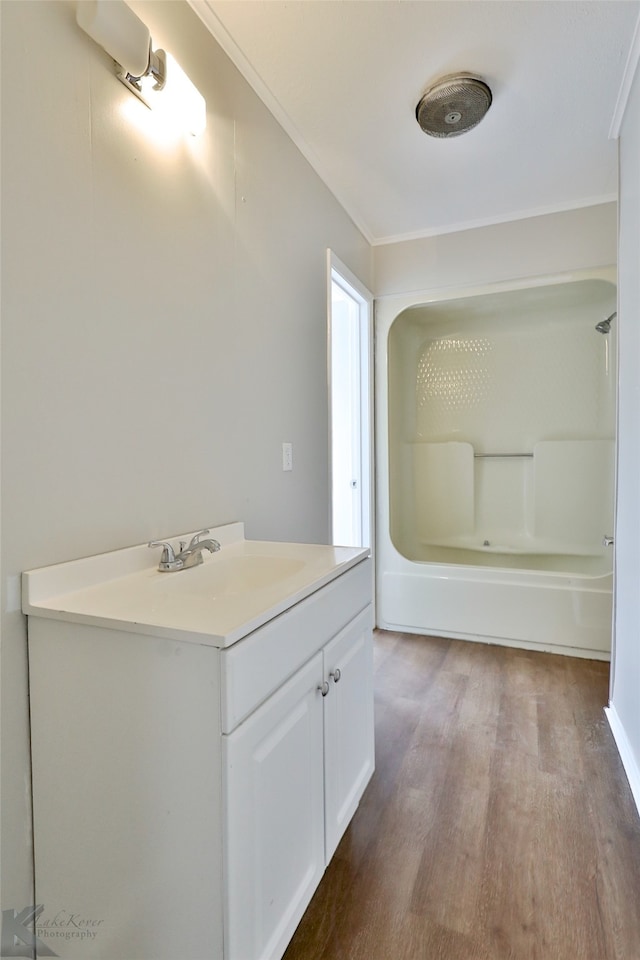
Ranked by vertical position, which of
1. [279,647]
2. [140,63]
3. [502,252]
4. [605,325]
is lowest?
[279,647]

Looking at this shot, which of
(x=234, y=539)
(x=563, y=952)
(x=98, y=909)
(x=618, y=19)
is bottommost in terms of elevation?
(x=563, y=952)

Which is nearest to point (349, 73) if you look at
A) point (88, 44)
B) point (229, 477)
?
point (88, 44)

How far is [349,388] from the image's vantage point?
9.77 ft

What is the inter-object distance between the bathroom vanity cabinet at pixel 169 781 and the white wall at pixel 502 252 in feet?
7.92

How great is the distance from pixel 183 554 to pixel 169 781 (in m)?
0.55

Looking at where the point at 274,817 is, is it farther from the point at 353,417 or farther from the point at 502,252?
the point at 502,252

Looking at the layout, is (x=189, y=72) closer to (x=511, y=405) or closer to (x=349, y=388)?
(x=349, y=388)

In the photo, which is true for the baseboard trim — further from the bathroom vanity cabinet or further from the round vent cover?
the round vent cover

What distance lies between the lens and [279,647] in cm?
93

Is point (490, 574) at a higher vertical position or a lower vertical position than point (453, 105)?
lower

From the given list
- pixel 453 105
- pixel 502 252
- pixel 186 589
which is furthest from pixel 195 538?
pixel 502 252

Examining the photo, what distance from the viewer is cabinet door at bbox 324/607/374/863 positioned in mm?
1197

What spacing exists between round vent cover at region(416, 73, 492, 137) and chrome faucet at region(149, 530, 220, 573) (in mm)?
1776

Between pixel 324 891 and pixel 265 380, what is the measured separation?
1.57 m
